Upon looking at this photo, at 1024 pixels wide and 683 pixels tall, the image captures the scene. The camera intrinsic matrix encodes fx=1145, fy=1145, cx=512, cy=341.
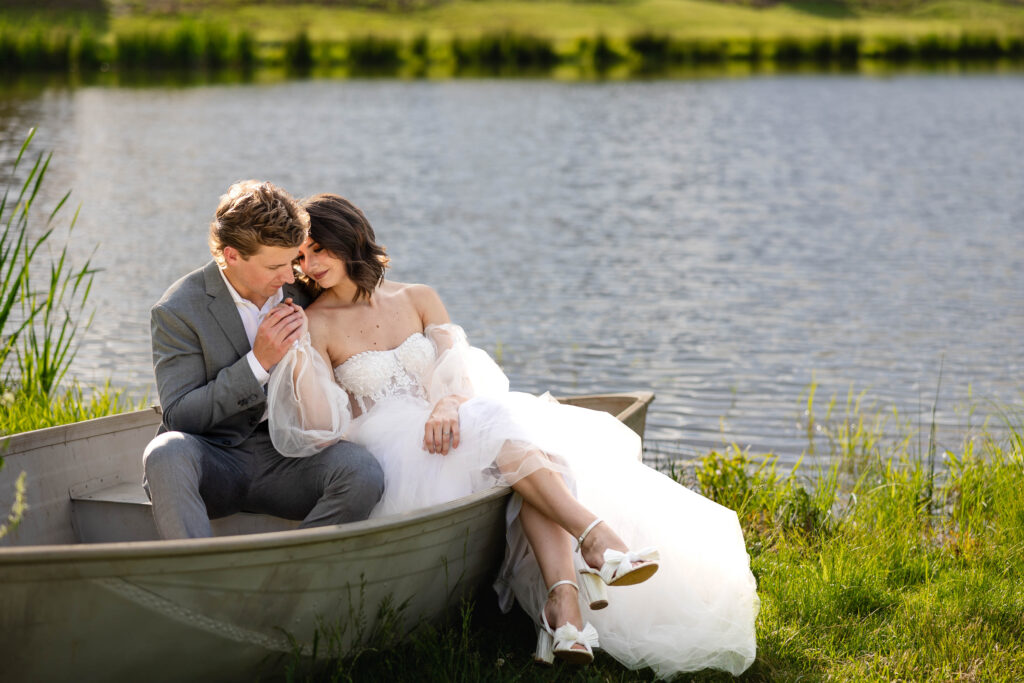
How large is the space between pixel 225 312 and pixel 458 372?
899mm

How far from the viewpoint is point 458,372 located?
418cm

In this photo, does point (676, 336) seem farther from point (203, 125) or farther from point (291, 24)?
point (291, 24)

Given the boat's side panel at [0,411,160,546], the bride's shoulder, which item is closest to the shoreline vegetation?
the boat's side panel at [0,411,160,546]

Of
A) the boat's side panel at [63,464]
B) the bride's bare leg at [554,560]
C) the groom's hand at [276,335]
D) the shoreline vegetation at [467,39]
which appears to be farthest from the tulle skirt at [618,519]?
the shoreline vegetation at [467,39]

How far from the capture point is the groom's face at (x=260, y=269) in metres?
3.65

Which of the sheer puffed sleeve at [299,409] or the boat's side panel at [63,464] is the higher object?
the sheer puffed sleeve at [299,409]

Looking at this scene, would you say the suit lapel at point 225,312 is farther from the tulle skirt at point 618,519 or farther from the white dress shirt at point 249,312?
the tulle skirt at point 618,519

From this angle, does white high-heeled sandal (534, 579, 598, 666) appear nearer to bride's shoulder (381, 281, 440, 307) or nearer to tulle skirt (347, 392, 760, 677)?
tulle skirt (347, 392, 760, 677)

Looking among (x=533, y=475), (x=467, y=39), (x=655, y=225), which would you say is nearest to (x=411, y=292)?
(x=533, y=475)

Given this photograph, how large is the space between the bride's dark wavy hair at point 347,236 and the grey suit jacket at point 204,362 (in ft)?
1.37

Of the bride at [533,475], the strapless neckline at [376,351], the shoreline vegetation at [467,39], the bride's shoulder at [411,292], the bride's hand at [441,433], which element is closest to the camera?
the bride at [533,475]

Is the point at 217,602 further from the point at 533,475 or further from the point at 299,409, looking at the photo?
the point at 533,475

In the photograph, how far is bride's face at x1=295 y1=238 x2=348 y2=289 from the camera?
4031 mm

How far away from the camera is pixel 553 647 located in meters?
3.42
